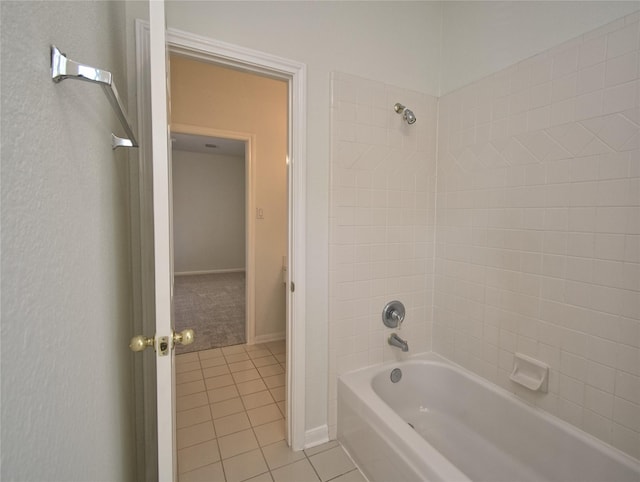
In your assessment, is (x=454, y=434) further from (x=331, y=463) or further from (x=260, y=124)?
(x=260, y=124)

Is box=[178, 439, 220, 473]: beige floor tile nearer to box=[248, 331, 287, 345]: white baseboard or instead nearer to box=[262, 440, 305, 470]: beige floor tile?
box=[262, 440, 305, 470]: beige floor tile

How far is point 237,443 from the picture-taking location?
1.73 meters

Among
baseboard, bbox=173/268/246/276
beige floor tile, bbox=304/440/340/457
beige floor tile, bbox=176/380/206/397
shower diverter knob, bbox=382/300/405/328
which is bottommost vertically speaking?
beige floor tile, bbox=304/440/340/457

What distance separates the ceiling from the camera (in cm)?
529

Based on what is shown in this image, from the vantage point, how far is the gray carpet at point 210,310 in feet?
10.4

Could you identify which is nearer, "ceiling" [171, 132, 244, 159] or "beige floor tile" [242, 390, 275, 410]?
"beige floor tile" [242, 390, 275, 410]

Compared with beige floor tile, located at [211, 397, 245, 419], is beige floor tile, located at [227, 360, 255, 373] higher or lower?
higher

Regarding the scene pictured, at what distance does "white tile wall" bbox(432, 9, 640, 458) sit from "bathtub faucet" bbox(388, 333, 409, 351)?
0.36 meters

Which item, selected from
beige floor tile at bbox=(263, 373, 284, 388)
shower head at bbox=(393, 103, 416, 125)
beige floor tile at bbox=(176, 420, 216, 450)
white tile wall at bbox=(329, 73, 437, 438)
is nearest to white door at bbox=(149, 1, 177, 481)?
white tile wall at bbox=(329, 73, 437, 438)

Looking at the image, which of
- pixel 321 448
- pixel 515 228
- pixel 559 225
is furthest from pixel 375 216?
pixel 321 448

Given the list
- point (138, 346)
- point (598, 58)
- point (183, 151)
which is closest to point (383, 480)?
point (138, 346)

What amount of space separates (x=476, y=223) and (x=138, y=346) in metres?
1.72

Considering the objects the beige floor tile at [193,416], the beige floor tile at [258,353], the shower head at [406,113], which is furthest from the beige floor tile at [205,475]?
the shower head at [406,113]

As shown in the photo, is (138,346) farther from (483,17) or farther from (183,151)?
(183,151)
